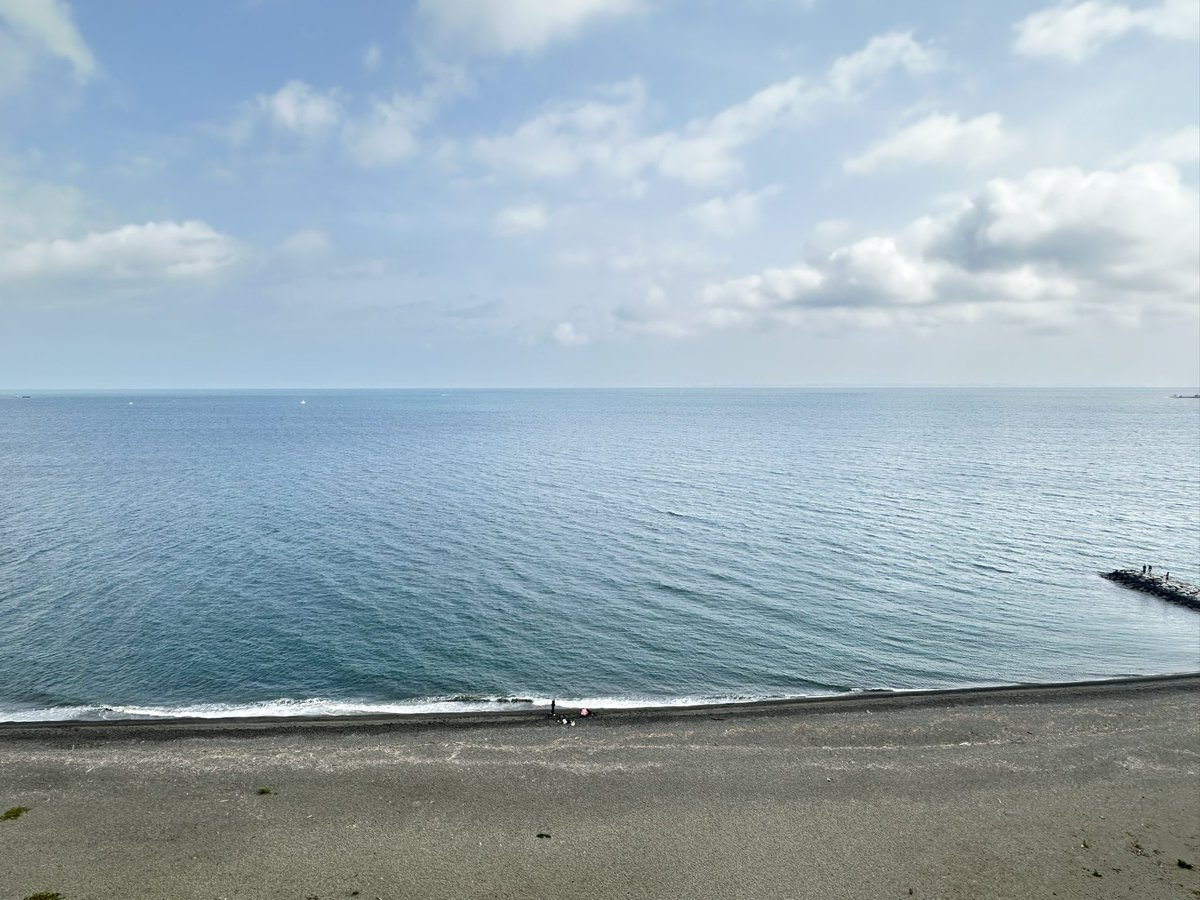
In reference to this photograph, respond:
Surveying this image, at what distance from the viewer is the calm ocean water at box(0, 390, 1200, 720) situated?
136ft

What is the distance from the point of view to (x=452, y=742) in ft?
108

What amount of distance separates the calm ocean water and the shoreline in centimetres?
171

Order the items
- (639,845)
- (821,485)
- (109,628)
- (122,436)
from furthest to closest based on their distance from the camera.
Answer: (122,436)
(821,485)
(109,628)
(639,845)

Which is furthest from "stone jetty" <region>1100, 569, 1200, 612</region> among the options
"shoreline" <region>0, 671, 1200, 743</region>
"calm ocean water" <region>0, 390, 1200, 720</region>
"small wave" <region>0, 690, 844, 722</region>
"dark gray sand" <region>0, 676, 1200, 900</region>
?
"small wave" <region>0, 690, 844, 722</region>

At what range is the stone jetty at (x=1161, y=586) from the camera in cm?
5509

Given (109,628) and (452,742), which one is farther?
(109,628)

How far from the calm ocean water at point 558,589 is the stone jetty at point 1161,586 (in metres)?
1.90

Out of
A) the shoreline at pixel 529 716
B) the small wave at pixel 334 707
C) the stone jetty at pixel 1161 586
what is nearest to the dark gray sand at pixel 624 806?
the shoreline at pixel 529 716

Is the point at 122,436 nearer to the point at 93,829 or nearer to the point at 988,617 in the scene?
the point at 93,829

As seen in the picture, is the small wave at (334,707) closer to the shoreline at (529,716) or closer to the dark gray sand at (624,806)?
the shoreline at (529,716)

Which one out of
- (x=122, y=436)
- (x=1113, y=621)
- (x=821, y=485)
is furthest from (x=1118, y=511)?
(x=122, y=436)

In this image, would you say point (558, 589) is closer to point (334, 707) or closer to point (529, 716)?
point (529, 716)

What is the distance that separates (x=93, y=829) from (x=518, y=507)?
64.6m

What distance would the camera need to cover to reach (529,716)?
3609 centimetres
